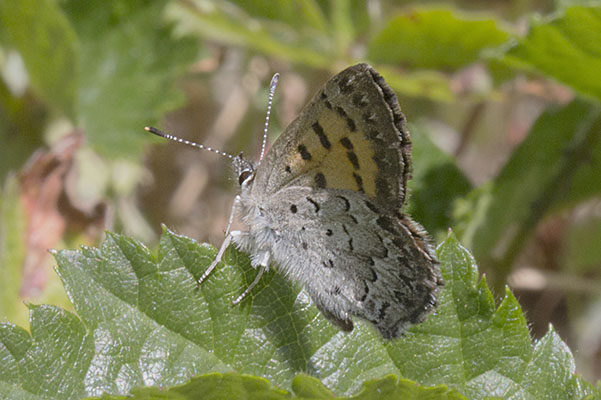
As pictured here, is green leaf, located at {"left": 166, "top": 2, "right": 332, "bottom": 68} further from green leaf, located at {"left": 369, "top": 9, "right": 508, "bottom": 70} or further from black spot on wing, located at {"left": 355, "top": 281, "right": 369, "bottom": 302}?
black spot on wing, located at {"left": 355, "top": 281, "right": 369, "bottom": 302}

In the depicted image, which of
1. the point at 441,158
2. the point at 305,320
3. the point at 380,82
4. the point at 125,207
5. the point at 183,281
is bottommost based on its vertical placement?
the point at 305,320

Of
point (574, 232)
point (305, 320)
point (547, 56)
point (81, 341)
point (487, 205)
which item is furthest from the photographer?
point (574, 232)

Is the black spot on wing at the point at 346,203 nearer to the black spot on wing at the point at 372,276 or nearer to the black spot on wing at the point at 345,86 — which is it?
the black spot on wing at the point at 372,276

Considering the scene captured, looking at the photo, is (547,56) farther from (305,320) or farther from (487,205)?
(305,320)

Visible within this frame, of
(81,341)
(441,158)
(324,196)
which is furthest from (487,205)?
(81,341)

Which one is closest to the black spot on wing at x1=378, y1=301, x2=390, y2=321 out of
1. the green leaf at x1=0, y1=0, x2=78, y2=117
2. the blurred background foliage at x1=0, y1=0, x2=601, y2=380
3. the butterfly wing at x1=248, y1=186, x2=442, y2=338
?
the butterfly wing at x1=248, y1=186, x2=442, y2=338

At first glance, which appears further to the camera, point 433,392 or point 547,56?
point 547,56
